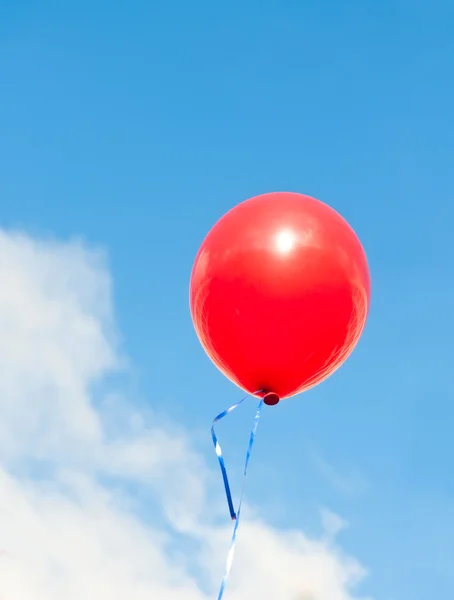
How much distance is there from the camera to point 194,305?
5.87 meters

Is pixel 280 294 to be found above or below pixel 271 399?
above

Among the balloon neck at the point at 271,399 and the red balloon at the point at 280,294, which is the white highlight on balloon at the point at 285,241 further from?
the balloon neck at the point at 271,399

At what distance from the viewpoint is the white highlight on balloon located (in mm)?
5375

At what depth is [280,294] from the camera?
5277mm

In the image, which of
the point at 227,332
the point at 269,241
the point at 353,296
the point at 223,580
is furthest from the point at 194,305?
the point at 223,580

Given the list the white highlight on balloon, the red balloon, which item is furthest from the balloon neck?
the white highlight on balloon

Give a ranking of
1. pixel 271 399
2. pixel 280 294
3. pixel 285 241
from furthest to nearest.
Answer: pixel 271 399, pixel 285 241, pixel 280 294

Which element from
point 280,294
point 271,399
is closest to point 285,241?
point 280,294

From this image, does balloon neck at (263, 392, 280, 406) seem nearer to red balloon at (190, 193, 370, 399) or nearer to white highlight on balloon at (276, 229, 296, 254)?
red balloon at (190, 193, 370, 399)

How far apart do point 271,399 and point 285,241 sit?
122cm

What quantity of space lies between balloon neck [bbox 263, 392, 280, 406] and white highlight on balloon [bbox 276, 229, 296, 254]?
1.11 metres

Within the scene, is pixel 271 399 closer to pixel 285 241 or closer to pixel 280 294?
pixel 280 294

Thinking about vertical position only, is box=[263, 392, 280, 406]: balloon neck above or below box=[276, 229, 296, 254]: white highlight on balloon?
below

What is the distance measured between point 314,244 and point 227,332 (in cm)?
93
